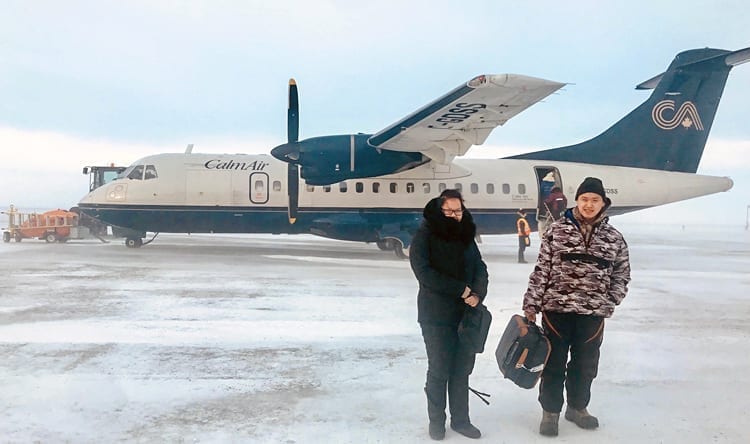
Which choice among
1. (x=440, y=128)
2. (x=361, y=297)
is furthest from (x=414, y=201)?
(x=361, y=297)

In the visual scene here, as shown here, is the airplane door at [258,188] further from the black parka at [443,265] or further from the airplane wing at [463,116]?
the black parka at [443,265]

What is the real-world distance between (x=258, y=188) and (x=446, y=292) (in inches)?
475

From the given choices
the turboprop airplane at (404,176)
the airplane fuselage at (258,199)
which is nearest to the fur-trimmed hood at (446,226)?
the turboprop airplane at (404,176)

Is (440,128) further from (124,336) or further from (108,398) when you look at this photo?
(108,398)

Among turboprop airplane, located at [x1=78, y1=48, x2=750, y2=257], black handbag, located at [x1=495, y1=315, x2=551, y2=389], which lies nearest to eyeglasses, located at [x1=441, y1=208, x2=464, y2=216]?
black handbag, located at [x1=495, y1=315, x2=551, y2=389]

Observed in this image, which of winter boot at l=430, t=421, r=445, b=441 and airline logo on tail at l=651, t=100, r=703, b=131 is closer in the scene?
winter boot at l=430, t=421, r=445, b=441

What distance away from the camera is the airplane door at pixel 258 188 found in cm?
1476

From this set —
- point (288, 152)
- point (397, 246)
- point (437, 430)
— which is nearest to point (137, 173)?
point (288, 152)

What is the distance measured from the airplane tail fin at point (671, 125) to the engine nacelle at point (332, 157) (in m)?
5.55

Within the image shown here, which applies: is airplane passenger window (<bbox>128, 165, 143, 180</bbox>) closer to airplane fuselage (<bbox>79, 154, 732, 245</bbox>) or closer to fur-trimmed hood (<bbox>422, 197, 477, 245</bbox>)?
airplane fuselage (<bbox>79, 154, 732, 245</bbox>)

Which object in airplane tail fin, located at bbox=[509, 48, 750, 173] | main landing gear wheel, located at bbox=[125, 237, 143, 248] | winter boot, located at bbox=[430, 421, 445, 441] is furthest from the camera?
main landing gear wheel, located at bbox=[125, 237, 143, 248]

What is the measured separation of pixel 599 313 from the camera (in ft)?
11.3

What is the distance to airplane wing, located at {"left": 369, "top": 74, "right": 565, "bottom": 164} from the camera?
10.5 meters

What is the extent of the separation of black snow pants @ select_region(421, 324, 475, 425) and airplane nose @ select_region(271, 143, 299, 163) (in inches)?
407
